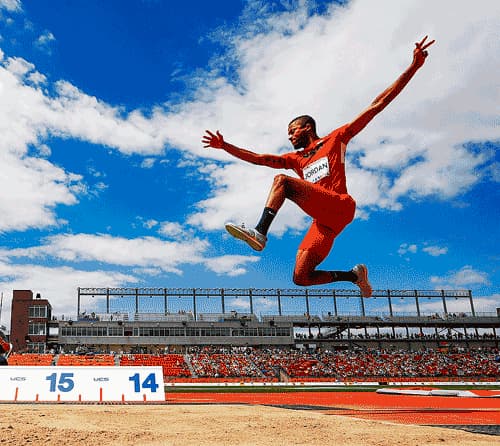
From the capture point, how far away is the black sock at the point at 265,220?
6680 millimetres

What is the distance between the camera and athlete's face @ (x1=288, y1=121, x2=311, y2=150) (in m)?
8.00

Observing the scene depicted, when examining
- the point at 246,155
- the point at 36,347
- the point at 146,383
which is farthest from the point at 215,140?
the point at 36,347

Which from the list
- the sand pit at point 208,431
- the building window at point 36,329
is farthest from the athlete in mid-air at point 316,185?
the building window at point 36,329

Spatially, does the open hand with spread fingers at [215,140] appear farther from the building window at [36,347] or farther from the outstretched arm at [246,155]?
the building window at [36,347]

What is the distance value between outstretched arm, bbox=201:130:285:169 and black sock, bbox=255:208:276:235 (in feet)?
4.98

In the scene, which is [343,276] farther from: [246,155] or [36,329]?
[36,329]

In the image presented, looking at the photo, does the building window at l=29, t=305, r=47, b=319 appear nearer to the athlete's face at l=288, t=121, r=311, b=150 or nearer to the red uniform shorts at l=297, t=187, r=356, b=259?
the athlete's face at l=288, t=121, r=311, b=150

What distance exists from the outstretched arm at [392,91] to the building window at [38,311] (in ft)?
216

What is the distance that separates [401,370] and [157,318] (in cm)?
2980

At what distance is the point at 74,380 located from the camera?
15594mm

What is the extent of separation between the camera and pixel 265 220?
676cm

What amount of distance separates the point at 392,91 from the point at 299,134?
1.52 metres

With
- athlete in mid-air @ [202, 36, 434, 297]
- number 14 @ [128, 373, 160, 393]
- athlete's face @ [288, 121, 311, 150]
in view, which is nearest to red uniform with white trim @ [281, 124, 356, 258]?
athlete in mid-air @ [202, 36, 434, 297]

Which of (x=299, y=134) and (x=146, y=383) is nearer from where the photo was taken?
(x=299, y=134)
